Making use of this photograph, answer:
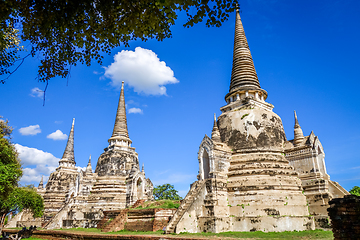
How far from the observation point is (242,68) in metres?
23.8

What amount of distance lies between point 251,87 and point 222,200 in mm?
9667

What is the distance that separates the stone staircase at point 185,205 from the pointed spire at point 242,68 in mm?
8713

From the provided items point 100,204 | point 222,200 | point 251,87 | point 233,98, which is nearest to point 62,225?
point 100,204

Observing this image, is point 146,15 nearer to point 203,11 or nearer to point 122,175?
point 203,11

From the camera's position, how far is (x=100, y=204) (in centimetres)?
2717

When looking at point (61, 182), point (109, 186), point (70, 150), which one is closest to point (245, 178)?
point (109, 186)

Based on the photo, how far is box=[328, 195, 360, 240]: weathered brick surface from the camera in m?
7.60

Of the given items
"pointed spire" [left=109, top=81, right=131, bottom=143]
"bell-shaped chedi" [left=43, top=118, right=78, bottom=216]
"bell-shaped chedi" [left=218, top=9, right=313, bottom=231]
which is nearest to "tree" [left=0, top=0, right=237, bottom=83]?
"bell-shaped chedi" [left=218, top=9, right=313, bottom=231]

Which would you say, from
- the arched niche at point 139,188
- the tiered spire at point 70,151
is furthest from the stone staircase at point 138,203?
the tiered spire at point 70,151

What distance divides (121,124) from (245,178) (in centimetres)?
1879

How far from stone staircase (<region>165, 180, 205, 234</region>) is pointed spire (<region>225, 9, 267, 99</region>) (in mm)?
8713

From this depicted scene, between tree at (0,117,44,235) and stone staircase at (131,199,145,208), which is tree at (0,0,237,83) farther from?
stone staircase at (131,199,145,208)

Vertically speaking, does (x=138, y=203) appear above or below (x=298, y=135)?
below

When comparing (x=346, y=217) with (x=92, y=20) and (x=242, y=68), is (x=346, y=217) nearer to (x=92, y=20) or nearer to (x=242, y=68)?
(x=92, y=20)
